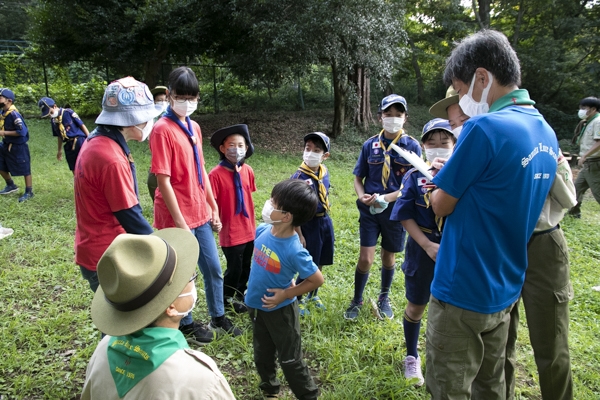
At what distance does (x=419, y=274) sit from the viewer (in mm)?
2754

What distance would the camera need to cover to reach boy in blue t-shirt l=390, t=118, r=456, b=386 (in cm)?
267

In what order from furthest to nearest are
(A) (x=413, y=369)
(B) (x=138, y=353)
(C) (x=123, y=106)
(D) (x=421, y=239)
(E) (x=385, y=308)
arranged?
(E) (x=385, y=308) < (A) (x=413, y=369) < (D) (x=421, y=239) < (C) (x=123, y=106) < (B) (x=138, y=353)

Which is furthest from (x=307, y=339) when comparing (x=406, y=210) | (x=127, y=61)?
(x=127, y=61)

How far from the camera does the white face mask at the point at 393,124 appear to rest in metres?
3.55

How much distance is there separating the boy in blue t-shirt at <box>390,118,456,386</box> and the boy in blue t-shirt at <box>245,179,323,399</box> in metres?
0.68

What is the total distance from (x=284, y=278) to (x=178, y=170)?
3.87 ft

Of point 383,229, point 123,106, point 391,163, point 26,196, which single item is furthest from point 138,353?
point 26,196

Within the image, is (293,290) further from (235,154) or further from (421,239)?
(235,154)

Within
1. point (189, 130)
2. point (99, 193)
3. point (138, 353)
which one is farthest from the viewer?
point (189, 130)

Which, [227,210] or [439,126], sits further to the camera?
[227,210]

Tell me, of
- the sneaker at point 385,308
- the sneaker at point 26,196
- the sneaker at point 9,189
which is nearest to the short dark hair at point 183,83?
the sneaker at point 385,308

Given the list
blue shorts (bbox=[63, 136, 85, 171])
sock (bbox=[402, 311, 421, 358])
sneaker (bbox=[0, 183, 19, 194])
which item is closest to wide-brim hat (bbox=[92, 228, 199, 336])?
sock (bbox=[402, 311, 421, 358])

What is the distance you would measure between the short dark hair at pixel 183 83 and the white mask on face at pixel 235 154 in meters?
0.60

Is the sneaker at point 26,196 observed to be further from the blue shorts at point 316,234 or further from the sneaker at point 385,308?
the sneaker at point 385,308
